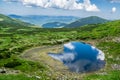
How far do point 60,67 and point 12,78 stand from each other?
51.8 meters

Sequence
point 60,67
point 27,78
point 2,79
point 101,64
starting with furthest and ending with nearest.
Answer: point 101,64 → point 60,67 → point 27,78 → point 2,79

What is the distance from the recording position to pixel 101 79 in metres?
74.0

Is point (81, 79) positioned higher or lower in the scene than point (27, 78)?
lower

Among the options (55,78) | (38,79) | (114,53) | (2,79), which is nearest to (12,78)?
(2,79)

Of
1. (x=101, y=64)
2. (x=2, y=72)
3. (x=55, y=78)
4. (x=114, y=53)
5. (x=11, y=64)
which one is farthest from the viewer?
(x=114, y=53)

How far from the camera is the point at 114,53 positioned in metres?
143

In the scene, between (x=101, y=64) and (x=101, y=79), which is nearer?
(x=101, y=79)

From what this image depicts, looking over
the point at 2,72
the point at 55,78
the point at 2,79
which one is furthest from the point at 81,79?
the point at 2,79

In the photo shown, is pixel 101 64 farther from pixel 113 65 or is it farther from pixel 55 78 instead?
pixel 55 78

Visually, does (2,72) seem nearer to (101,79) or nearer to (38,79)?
(38,79)

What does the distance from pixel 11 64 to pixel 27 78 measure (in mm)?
34116

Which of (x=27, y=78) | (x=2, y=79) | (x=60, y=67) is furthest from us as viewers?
(x=60, y=67)

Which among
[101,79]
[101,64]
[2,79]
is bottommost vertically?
[101,64]

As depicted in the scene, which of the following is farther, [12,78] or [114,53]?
[114,53]
